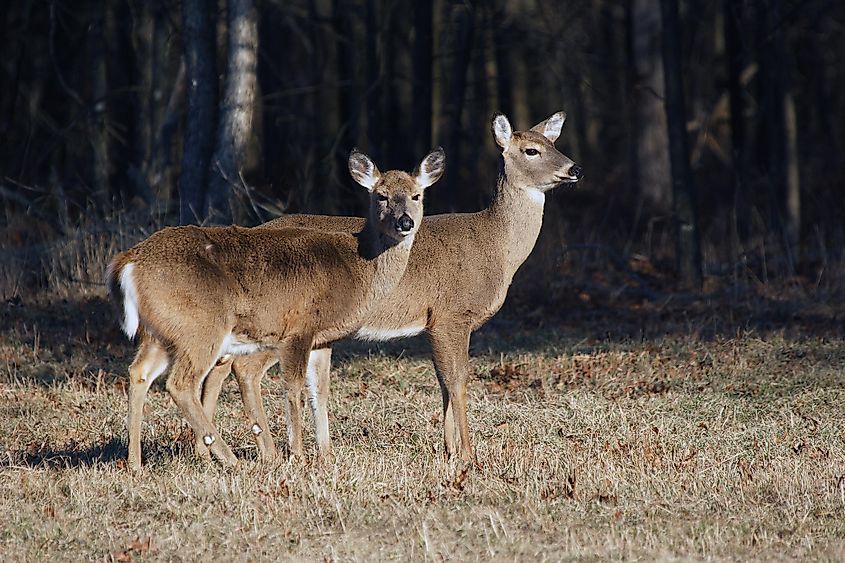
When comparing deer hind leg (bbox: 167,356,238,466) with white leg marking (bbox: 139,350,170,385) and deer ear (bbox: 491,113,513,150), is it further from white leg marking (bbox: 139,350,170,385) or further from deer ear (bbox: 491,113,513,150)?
deer ear (bbox: 491,113,513,150)

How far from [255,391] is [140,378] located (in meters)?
0.84

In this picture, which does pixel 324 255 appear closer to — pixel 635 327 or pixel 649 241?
pixel 635 327

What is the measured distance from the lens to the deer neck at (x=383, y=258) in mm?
7504

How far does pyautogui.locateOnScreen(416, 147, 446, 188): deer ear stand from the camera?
7.89 meters

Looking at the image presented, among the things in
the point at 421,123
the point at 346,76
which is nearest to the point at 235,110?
the point at 421,123

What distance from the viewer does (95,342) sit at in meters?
10.8

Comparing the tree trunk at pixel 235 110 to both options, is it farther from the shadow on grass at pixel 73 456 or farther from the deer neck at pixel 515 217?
the shadow on grass at pixel 73 456

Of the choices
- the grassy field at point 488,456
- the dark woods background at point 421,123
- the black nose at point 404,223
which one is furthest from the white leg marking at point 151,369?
the dark woods background at point 421,123

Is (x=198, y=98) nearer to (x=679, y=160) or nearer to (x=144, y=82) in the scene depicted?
(x=679, y=160)

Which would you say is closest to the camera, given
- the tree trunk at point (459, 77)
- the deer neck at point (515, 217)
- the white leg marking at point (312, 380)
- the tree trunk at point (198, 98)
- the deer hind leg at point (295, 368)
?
Answer: the deer hind leg at point (295, 368)

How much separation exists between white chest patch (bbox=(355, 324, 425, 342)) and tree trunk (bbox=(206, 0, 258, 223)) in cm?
472

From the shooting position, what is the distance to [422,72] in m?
18.1

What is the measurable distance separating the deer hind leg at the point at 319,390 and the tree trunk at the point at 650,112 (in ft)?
37.7

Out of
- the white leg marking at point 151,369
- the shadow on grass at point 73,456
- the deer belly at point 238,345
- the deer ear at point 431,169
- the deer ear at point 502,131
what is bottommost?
the shadow on grass at point 73,456
